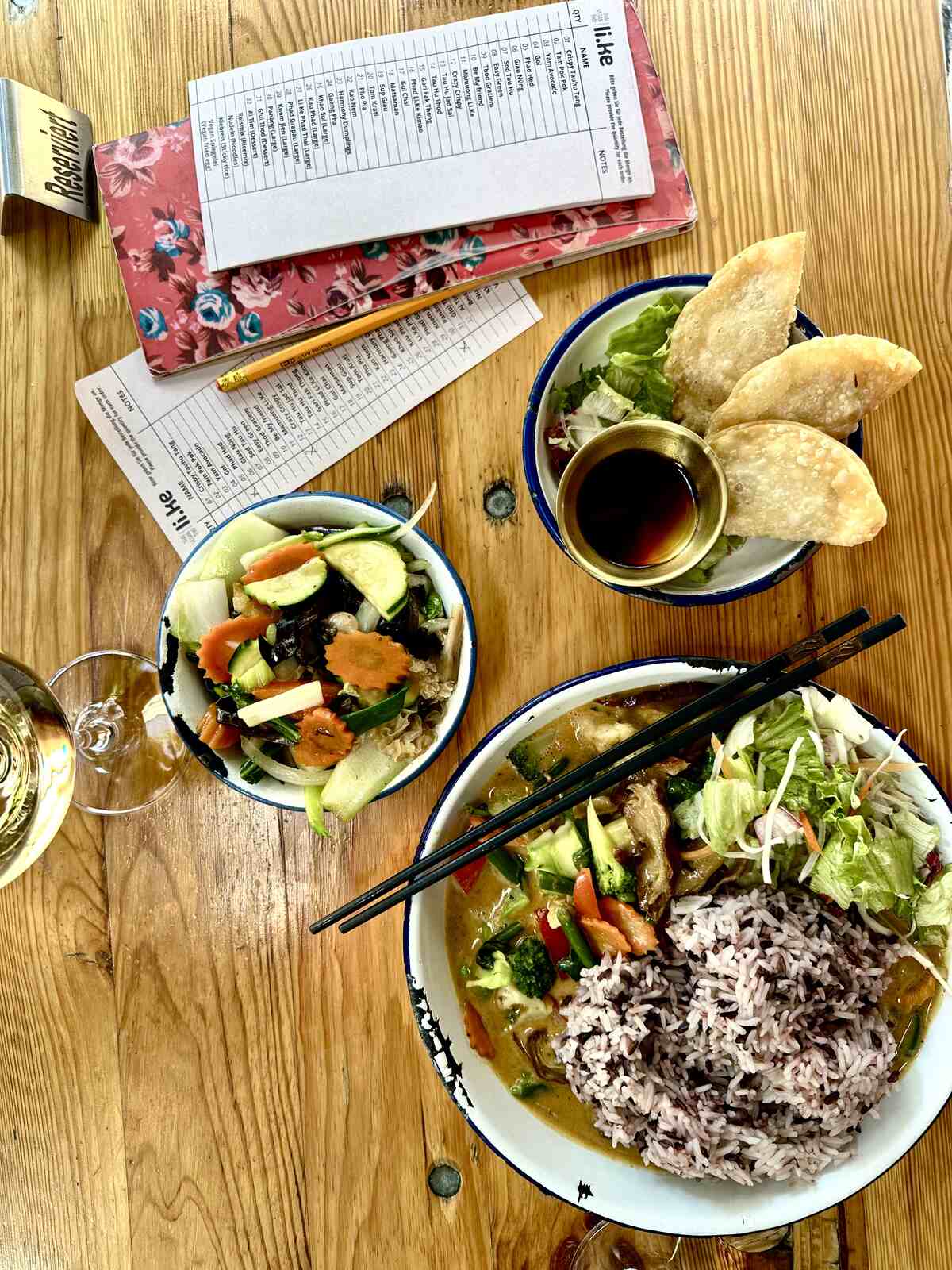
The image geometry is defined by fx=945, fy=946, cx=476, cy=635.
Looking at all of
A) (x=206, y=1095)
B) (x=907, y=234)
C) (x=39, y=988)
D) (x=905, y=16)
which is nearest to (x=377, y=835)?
(x=206, y=1095)

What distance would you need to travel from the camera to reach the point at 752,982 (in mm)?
1400

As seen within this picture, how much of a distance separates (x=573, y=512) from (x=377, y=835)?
26.4 inches

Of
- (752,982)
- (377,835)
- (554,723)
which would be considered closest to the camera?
(752,982)

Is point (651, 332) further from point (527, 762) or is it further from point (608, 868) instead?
point (608, 868)

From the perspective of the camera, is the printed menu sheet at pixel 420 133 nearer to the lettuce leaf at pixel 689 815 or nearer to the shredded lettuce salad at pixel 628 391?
the shredded lettuce salad at pixel 628 391

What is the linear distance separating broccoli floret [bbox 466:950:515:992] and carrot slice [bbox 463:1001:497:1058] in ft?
0.12

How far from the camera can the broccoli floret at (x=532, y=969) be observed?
5.04ft

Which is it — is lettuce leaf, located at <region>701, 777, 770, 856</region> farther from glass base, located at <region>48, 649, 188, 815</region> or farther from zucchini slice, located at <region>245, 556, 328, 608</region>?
glass base, located at <region>48, 649, 188, 815</region>

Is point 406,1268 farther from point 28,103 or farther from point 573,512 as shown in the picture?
point 28,103

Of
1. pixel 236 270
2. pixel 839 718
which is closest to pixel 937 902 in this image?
pixel 839 718

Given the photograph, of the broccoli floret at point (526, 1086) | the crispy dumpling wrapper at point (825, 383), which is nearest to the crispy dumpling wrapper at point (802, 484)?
the crispy dumpling wrapper at point (825, 383)

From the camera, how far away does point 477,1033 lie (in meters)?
1.58

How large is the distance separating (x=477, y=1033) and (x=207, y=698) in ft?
2.35

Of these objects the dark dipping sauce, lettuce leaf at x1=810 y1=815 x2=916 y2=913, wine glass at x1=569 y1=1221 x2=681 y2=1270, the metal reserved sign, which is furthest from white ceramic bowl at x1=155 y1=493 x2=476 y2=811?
wine glass at x1=569 y1=1221 x2=681 y2=1270
